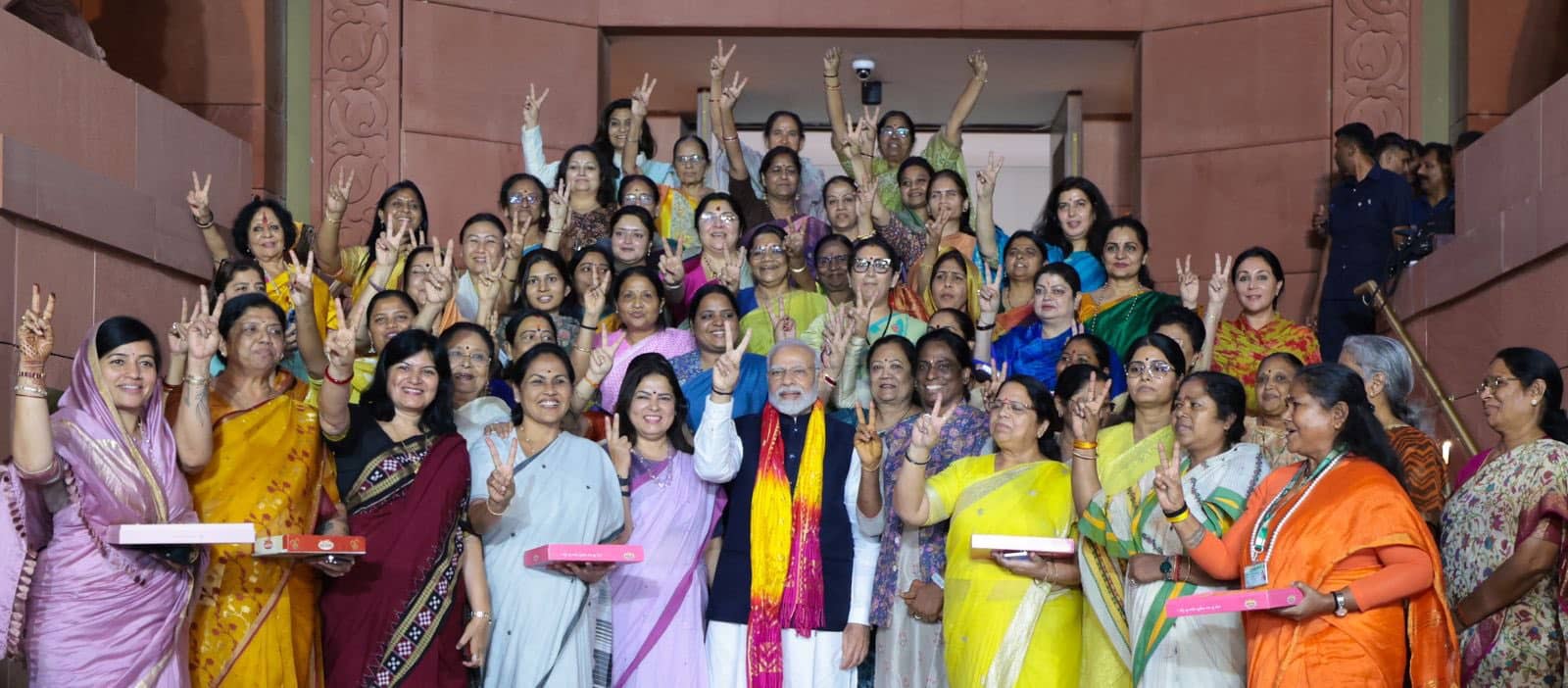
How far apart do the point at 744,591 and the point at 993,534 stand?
2.49ft

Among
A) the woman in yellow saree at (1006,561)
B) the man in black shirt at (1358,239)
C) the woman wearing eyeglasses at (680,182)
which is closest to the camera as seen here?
the woman in yellow saree at (1006,561)

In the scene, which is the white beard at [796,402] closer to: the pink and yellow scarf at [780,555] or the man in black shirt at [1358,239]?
the pink and yellow scarf at [780,555]

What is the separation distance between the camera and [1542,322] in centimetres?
544

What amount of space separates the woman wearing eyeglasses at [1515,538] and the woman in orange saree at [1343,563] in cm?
42

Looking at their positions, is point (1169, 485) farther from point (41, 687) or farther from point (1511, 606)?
point (41, 687)

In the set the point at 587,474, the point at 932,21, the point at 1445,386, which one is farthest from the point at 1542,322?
the point at 932,21

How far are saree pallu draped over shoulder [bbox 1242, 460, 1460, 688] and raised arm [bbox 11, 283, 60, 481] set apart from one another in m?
2.65

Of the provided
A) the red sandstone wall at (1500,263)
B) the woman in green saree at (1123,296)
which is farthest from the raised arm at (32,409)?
the red sandstone wall at (1500,263)

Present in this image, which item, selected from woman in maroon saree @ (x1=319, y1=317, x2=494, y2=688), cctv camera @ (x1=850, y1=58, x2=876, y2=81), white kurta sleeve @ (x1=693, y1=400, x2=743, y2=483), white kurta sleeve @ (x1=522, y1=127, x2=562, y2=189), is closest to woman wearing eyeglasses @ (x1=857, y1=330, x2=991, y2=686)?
white kurta sleeve @ (x1=693, y1=400, x2=743, y2=483)

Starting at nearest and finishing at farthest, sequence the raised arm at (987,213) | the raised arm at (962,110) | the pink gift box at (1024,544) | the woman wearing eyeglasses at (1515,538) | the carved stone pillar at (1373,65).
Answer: the woman wearing eyeglasses at (1515,538) < the pink gift box at (1024,544) < the raised arm at (987,213) < the raised arm at (962,110) < the carved stone pillar at (1373,65)

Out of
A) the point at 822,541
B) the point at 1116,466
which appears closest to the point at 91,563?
the point at 822,541

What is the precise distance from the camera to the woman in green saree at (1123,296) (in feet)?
18.7

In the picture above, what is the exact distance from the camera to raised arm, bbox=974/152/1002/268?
20.9 ft

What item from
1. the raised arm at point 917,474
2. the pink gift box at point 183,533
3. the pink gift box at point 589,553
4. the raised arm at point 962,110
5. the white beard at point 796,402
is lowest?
the pink gift box at point 589,553
